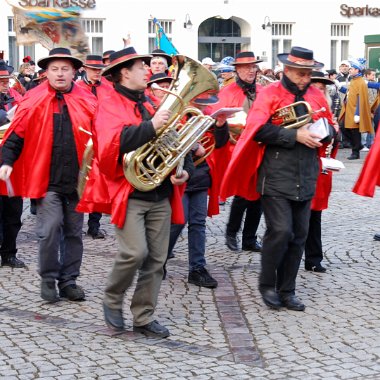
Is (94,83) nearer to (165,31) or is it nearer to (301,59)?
(301,59)

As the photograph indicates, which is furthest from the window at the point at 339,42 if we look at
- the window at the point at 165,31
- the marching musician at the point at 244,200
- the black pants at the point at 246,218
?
the black pants at the point at 246,218

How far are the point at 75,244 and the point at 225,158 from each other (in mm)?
2281

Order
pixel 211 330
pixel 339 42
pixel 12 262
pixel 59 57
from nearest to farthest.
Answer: pixel 211 330 → pixel 59 57 → pixel 12 262 → pixel 339 42

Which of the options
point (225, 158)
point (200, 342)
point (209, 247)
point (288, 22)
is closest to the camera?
point (200, 342)

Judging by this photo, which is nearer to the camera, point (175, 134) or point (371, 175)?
point (175, 134)

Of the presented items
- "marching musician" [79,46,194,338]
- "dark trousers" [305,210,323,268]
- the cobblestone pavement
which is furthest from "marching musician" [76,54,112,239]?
"marching musician" [79,46,194,338]

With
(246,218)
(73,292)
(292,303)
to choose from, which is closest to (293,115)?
(292,303)

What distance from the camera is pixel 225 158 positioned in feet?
31.1

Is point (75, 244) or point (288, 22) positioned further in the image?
point (288, 22)

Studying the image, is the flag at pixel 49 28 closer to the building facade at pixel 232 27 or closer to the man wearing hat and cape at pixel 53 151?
the man wearing hat and cape at pixel 53 151

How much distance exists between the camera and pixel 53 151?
761 cm

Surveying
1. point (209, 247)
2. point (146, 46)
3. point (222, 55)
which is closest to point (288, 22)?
point (222, 55)

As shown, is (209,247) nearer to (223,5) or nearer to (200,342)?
(200,342)

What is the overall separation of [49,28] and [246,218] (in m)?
3.03
